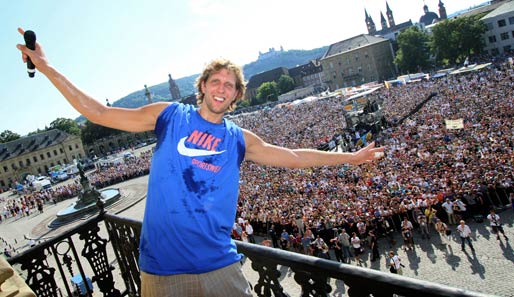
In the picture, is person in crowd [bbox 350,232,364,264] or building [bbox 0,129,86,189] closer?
person in crowd [bbox 350,232,364,264]

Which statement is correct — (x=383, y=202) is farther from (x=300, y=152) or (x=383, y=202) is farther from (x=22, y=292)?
(x=22, y=292)

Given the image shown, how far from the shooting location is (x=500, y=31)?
251ft

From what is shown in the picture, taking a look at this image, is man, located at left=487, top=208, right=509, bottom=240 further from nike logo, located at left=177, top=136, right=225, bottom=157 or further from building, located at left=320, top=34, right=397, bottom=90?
building, located at left=320, top=34, right=397, bottom=90

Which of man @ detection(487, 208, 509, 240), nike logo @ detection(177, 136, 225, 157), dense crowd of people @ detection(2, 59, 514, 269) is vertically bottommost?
man @ detection(487, 208, 509, 240)

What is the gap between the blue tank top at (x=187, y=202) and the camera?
7.77ft

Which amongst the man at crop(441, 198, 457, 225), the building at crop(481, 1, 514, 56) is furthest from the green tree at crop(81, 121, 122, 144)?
the man at crop(441, 198, 457, 225)

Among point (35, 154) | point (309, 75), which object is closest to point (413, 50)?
point (309, 75)

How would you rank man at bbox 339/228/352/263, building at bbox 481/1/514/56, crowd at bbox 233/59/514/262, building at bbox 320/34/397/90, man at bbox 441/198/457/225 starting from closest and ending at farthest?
man at bbox 339/228/352/263 → man at bbox 441/198/457/225 → crowd at bbox 233/59/514/262 → building at bbox 481/1/514/56 → building at bbox 320/34/397/90

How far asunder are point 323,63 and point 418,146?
87.4 m

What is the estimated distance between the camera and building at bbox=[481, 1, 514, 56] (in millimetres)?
74125

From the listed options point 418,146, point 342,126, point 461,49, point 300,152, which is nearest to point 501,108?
point 418,146

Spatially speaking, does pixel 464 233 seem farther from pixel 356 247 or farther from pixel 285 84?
pixel 285 84

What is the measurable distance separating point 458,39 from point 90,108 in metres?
87.7

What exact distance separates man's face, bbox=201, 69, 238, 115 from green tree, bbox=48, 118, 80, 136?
4648 inches
